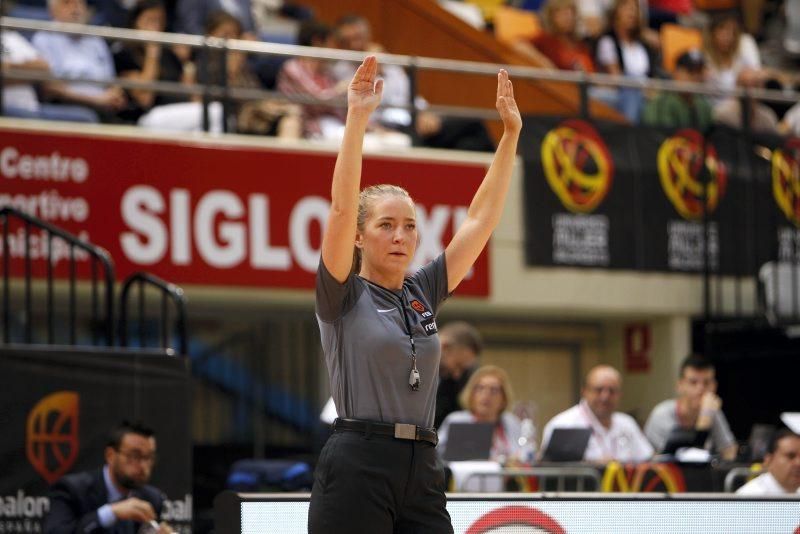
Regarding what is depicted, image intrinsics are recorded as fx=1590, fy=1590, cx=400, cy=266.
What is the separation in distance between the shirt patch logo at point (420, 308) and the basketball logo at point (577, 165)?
824 cm

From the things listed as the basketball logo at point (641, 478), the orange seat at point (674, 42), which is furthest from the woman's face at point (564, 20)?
the basketball logo at point (641, 478)

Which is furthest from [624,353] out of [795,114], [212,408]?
→ [212,408]

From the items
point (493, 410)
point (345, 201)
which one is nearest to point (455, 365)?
point (493, 410)

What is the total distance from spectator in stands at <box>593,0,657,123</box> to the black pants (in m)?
10.9

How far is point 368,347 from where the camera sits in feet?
14.2

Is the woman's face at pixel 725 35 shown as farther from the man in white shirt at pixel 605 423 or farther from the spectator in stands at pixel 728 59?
the man in white shirt at pixel 605 423

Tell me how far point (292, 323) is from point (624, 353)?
3.15 m

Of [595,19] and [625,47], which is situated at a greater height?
[595,19]

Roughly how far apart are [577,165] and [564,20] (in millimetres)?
2405

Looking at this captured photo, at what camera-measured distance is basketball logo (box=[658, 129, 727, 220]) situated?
13.1 m

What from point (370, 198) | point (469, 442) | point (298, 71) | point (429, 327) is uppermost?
point (298, 71)

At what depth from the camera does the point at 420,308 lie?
4.55 m

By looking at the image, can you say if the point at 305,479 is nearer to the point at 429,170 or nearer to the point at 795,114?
the point at 429,170

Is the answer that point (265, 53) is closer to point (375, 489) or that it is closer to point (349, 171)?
point (349, 171)
